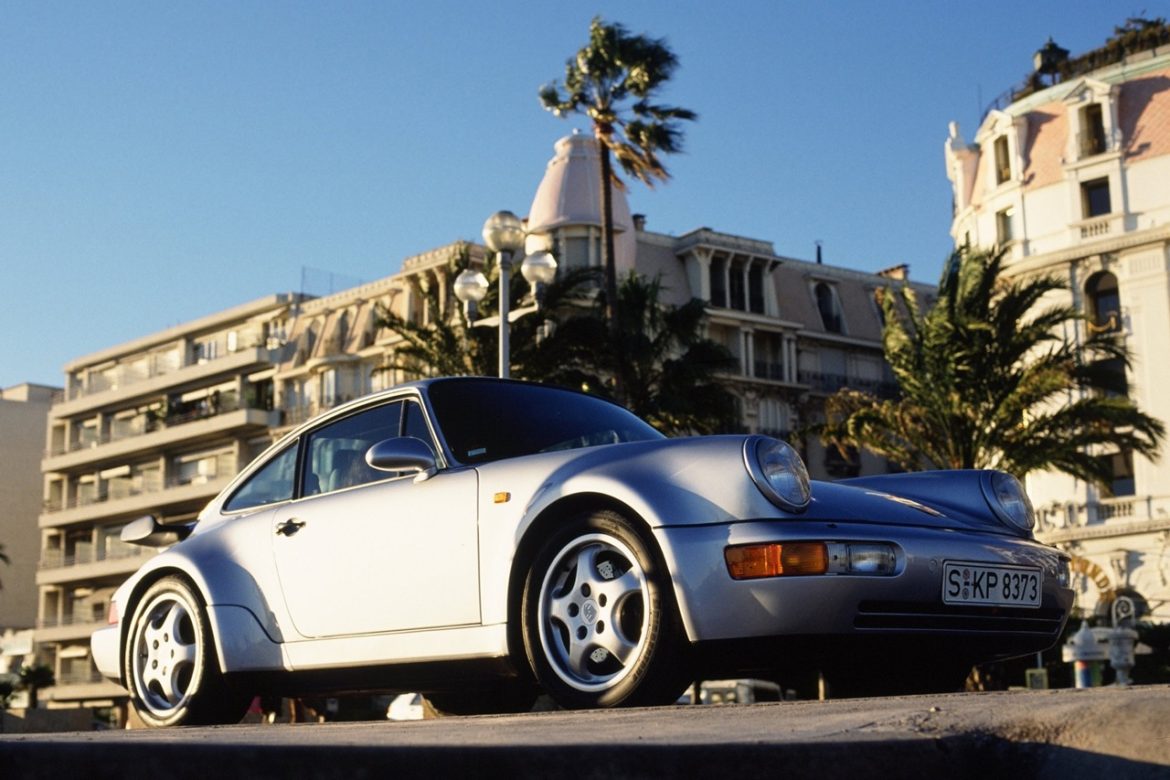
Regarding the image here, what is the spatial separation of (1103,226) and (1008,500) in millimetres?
43643

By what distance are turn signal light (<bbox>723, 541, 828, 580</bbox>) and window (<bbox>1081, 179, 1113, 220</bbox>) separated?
4563 cm

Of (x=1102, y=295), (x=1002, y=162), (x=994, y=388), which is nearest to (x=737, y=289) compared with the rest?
(x=1002, y=162)

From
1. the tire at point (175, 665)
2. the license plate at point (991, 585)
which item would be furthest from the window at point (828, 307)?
the license plate at point (991, 585)

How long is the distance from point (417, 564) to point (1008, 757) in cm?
325

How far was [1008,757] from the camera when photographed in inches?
88.9

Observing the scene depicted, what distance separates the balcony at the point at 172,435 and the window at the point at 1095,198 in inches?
1408

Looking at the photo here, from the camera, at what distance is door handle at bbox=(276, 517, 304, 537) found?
5.81 meters

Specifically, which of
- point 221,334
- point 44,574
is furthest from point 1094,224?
point 44,574

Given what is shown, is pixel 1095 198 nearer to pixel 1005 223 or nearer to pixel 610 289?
pixel 1005 223

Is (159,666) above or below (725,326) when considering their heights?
below

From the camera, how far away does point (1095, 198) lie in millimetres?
47344

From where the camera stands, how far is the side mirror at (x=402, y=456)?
524 cm

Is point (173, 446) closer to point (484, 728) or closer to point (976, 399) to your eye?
point (976, 399)

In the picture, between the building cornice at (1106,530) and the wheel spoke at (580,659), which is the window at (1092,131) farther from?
the wheel spoke at (580,659)
